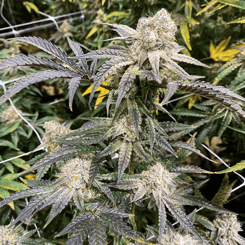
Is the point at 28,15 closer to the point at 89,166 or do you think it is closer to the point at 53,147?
the point at 53,147

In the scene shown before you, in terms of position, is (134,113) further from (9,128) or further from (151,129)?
(9,128)

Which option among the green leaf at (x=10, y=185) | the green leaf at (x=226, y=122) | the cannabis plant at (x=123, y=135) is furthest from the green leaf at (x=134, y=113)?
the green leaf at (x=10, y=185)

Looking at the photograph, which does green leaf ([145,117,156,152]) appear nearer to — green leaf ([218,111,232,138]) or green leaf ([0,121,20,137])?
green leaf ([218,111,232,138])

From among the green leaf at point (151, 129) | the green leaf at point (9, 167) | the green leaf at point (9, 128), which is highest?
the green leaf at point (151, 129)

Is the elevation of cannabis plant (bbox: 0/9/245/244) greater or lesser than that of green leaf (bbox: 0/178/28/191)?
greater

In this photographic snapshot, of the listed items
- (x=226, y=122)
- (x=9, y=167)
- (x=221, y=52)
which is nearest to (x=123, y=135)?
(x=226, y=122)

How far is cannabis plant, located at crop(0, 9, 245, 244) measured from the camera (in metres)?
0.44

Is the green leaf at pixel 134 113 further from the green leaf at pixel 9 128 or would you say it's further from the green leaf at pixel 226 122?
the green leaf at pixel 9 128

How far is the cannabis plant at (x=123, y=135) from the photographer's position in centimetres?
44

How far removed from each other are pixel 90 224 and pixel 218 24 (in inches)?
52.4

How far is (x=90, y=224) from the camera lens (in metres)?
0.56

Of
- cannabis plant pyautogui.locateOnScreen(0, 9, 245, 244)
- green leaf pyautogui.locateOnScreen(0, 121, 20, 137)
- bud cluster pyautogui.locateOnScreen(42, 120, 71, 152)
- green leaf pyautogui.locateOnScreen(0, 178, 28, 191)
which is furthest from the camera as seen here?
green leaf pyautogui.locateOnScreen(0, 121, 20, 137)

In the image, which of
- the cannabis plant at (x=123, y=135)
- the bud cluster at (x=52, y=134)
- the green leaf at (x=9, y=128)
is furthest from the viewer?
the green leaf at (x=9, y=128)

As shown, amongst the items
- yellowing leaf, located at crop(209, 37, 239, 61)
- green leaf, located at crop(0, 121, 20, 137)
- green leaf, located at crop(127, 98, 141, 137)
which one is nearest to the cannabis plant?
green leaf, located at crop(127, 98, 141, 137)
